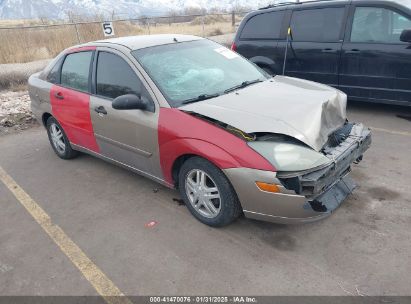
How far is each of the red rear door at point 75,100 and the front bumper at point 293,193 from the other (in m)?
2.23

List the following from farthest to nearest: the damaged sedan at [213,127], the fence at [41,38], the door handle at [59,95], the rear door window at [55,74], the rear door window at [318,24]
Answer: the fence at [41,38], the rear door window at [318,24], the rear door window at [55,74], the door handle at [59,95], the damaged sedan at [213,127]

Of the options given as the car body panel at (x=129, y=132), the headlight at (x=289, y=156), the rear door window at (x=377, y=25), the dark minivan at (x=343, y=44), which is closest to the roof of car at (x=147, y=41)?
the car body panel at (x=129, y=132)

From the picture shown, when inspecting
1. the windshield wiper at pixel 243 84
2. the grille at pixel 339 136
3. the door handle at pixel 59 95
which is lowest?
the grille at pixel 339 136

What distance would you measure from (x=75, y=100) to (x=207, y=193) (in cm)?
222

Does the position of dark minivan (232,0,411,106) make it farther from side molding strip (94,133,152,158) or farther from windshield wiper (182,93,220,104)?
side molding strip (94,133,152,158)

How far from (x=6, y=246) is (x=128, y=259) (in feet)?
4.15

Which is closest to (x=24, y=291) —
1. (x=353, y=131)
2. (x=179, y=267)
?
(x=179, y=267)

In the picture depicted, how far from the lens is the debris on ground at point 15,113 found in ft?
24.3

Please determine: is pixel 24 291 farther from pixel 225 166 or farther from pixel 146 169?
pixel 225 166

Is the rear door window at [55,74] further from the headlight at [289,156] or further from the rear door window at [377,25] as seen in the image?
the rear door window at [377,25]

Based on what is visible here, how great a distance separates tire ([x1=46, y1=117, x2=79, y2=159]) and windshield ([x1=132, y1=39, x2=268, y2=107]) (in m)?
1.99

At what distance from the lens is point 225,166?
3.11 meters

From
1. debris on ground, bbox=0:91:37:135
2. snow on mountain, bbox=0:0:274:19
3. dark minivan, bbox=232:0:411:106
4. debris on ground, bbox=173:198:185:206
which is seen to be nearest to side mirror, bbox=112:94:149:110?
debris on ground, bbox=173:198:185:206

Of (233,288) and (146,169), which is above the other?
(146,169)
